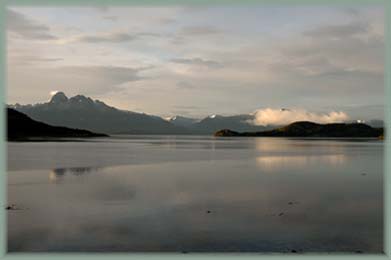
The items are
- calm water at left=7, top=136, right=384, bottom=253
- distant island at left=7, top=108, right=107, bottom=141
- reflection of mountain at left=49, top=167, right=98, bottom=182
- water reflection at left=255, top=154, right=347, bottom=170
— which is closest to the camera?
calm water at left=7, top=136, right=384, bottom=253

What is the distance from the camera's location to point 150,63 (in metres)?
9.41

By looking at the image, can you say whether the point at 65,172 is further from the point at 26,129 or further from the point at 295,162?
the point at 26,129

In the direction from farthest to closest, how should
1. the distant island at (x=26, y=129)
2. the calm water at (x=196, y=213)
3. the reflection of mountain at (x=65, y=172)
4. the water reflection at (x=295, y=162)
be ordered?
the distant island at (x=26, y=129) < the water reflection at (x=295, y=162) < the reflection of mountain at (x=65, y=172) < the calm water at (x=196, y=213)

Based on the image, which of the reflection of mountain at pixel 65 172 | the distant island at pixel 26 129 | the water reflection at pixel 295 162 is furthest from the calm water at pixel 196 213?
the distant island at pixel 26 129

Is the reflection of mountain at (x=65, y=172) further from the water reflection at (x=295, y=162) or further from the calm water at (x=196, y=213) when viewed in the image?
the water reflection at (x=295, y=162)

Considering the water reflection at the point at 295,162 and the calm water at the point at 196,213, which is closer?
the calm water at the point at 196,213

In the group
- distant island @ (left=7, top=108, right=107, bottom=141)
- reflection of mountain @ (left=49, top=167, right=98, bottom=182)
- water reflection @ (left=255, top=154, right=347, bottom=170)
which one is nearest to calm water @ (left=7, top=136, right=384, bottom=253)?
reflection of mountain @ (left=49, top=167, right=98, bottom=182)

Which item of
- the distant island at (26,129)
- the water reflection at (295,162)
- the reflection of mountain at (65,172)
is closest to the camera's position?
the reflection of mountain at (65,172)

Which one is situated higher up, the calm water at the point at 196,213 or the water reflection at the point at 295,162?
the water reflection at the point at 295,162

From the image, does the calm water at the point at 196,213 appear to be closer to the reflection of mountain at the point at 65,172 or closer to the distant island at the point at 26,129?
the reflection of mountain at the point at 65,172

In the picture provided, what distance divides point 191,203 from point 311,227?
2.06 meters

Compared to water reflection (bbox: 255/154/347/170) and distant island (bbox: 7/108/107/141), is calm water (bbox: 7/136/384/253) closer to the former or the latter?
water reflection (bbox: 255/154/347/170)

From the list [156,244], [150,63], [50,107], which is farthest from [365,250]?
[50,107]

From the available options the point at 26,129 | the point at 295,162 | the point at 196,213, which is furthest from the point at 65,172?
the point at 26,129
